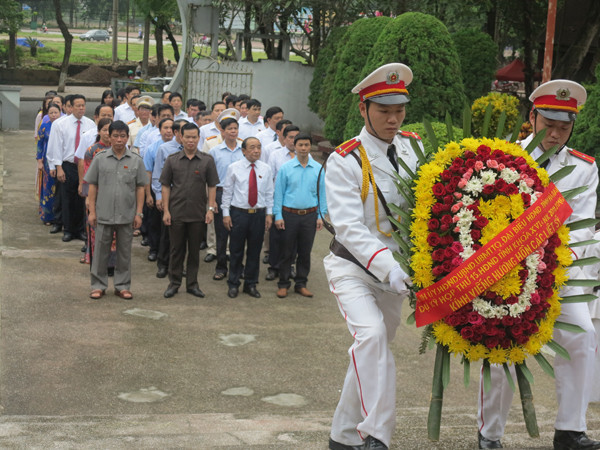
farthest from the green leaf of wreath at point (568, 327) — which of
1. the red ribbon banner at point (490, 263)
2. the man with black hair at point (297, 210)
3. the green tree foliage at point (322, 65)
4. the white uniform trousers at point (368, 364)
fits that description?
the green tree foliage at point (322, 65)

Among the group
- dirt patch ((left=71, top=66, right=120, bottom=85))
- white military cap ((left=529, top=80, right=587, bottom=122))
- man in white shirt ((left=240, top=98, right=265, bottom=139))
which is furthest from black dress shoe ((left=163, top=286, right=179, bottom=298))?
dirt patch ((left=71, top=66, right=120, bottom=85))

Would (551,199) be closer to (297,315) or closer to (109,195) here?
(297,315)

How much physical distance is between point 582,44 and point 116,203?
10.4 meters

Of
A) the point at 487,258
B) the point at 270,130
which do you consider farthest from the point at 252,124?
A: the point at 487,258

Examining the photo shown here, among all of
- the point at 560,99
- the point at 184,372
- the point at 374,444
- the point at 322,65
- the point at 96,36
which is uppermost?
the point at 96,36

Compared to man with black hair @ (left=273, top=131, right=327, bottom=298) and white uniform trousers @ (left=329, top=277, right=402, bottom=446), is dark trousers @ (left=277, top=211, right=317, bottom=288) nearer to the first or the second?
man with black hair @ (left=273, top=131, right=327, bottom=298)

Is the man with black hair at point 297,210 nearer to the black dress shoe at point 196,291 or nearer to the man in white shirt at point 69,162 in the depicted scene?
the black dress shoe at point 196,291

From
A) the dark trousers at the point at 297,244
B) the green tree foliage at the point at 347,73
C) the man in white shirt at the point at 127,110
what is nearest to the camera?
the dark trousers at the point at 297,244

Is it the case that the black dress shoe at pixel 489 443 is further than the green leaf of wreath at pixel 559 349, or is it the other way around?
the black dress shoe at pixel 489 443

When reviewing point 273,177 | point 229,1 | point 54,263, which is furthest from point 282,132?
point 229,1

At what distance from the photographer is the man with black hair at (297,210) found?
10.2 metres

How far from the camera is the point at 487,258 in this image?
428cm

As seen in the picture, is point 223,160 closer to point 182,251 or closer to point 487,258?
point 182,251

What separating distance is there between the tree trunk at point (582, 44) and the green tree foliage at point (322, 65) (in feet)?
24.6
